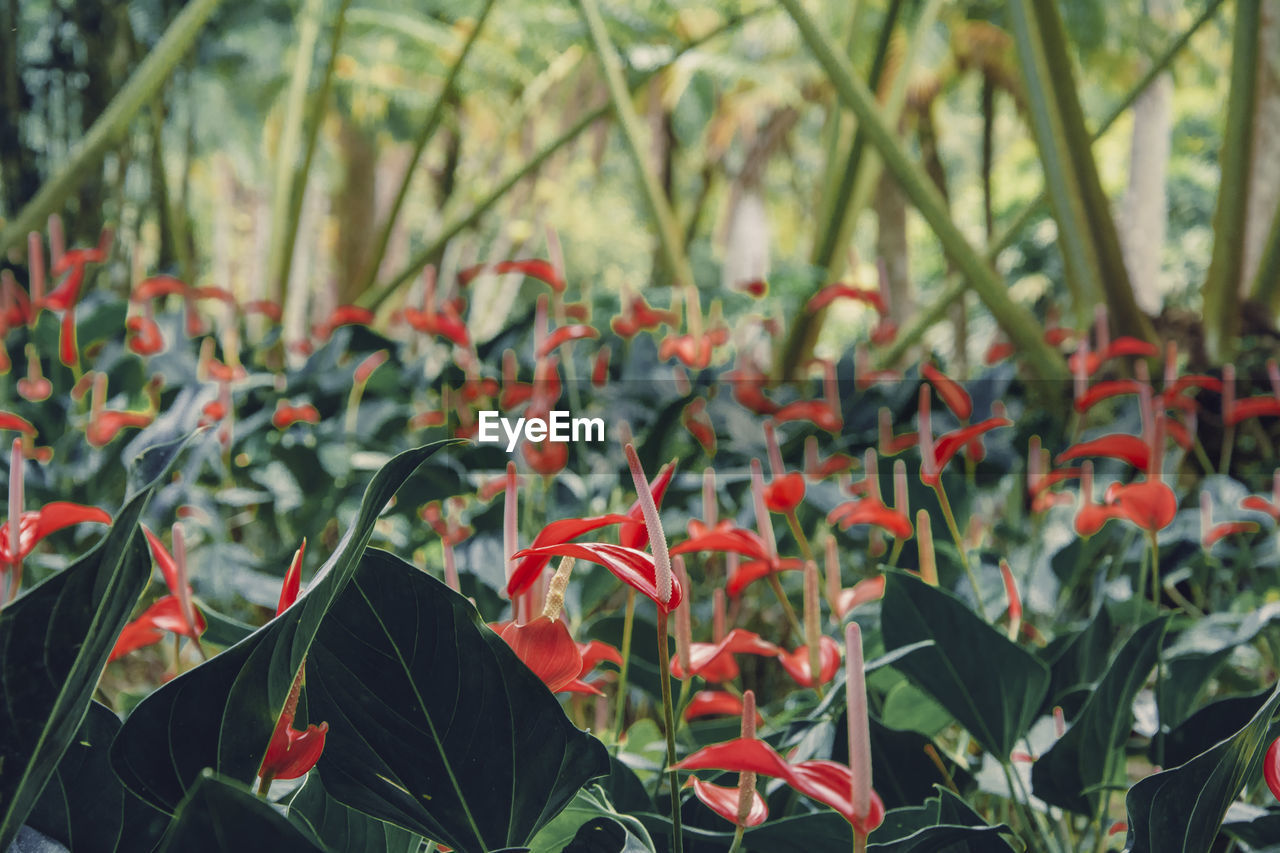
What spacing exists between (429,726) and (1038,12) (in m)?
1.17

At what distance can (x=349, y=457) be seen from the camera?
3.18 ft

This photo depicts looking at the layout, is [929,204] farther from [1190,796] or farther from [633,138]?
[1190,796]

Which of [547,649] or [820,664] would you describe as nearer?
[547,649]

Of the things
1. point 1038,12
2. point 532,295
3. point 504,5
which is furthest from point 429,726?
point 532,295

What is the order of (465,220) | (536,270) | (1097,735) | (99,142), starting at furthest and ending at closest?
1. (465,220)
2. (99,142)
3. (536,270)
4. (1097,735)

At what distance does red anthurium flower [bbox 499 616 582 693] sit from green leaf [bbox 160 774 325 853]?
0.30ft

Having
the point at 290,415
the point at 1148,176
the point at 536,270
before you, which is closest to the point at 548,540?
the point at 536,270

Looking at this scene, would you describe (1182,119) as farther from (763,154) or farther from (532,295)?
(532,295)

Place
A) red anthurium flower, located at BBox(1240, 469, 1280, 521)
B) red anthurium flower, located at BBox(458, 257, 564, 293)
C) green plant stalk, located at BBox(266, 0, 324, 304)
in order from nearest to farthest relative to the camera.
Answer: red anthurium flower, located at BBox(1240, 469, 1280, 521), red anthurium flower, located at BBox(458, 257, 564, 293), green plant stalk, located at BBox(266, 0, 324, 304)

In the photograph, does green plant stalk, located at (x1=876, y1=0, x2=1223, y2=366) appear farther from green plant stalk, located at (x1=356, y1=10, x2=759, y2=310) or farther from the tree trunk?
the tree trunk

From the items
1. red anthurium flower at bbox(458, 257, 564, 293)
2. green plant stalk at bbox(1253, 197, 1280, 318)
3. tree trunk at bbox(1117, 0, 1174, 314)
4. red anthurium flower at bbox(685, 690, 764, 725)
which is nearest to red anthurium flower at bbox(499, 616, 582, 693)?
red anthurium flower at bbox(685, 690, 764, 725)

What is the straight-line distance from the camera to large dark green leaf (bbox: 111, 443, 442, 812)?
0.26 meters

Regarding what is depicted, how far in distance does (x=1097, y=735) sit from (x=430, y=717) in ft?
1.03

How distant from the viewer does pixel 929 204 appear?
3.87ft
